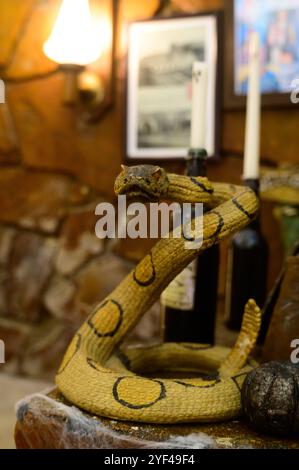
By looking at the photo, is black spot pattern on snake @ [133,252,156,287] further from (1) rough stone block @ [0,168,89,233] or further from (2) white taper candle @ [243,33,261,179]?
(1) rough stone block @ [0,168,89,233]

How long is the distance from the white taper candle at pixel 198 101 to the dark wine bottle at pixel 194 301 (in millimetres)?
20

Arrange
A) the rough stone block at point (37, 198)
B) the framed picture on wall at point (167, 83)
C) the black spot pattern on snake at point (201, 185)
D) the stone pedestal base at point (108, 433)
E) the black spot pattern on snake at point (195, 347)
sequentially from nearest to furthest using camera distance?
1. the stone pedestal base at point (108, 433)
2. the black spot pattern on snake at point (201, 185)
3. the black spot pattern on snake at point (195, 347)
4. the framed picture on wall at point (167, 83)
5. the rough stone block at point (37, 198)

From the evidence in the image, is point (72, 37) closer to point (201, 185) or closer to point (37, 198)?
point (37, 198)

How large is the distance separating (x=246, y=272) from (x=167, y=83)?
0.80 meters

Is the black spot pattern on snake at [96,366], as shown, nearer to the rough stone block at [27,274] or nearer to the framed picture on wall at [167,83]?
the framed picture on wall at [167,83]

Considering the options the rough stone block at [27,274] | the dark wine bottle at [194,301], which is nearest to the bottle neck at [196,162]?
the dark wine bottle at [194,301]

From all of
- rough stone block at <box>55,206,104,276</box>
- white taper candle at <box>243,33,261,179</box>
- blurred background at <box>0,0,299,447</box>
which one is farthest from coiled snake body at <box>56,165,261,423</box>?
rough stone block at <box>55,206,104,276</box>

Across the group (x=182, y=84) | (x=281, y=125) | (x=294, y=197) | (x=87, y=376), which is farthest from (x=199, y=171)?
(x=182, y=84)

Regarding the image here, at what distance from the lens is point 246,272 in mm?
1047

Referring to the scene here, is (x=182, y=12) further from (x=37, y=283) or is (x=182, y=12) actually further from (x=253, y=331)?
(x=253, y=331)

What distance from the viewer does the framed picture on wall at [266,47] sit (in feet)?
4.85

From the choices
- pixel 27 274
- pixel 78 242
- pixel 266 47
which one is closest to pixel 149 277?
pixel 266 47

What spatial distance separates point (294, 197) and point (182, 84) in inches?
20.8

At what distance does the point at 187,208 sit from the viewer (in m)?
0.82
